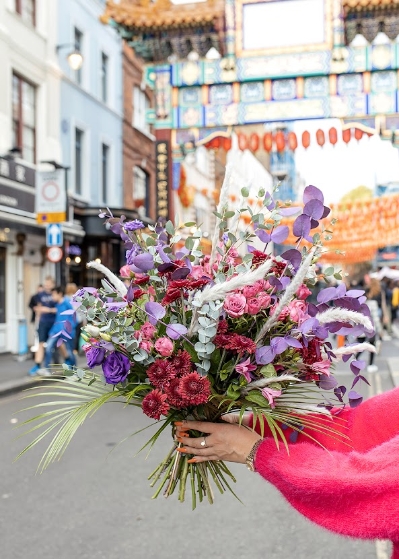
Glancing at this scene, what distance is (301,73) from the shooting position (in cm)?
1572

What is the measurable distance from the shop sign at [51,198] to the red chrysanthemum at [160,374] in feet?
41.5

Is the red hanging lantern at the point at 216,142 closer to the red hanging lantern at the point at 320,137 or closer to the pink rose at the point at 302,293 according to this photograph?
the red hanging lantern at the point at 320,137

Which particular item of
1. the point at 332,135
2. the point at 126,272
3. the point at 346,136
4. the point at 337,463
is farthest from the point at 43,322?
the point at 337,463

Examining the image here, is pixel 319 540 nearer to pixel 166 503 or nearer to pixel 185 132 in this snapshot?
pixel 166 503

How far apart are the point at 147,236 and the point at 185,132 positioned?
15.0m

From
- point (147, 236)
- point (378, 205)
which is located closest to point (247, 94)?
point (378, 205)

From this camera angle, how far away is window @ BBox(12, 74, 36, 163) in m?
16.5

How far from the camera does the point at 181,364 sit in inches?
79.1

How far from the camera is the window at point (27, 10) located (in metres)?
16.7

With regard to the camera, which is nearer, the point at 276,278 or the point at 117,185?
the point at 276,278

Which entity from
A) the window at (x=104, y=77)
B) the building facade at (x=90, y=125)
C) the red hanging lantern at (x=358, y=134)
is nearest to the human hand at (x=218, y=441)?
the red hanging lantern at (x=358, y=134)

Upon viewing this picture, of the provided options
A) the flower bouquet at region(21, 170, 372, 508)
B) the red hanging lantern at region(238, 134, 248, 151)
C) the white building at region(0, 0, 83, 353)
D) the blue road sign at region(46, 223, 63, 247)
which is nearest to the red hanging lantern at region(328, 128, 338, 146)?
the red hanging lantern at region(238, 134, 248, 151)

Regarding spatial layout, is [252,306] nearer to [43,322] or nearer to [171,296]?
[171,296]

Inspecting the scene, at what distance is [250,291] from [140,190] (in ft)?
79.8
